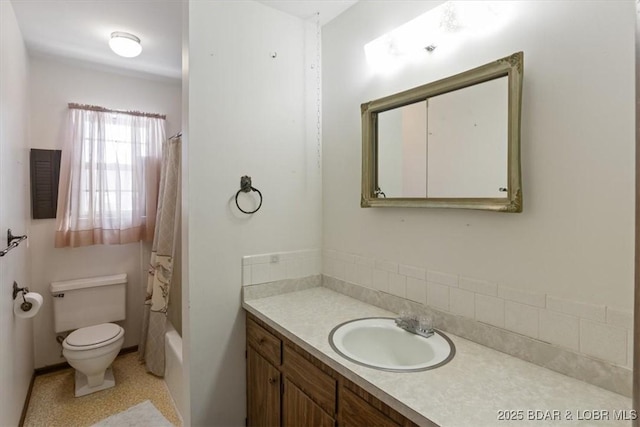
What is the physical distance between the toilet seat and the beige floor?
1.24 feet

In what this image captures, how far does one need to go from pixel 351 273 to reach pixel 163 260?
1.62 metres

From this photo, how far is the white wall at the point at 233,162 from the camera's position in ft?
5.30

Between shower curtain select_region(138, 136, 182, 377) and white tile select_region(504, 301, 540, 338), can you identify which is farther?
shower curtain select_region(138, 136, 182, 377)

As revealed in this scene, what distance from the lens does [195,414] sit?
1.63m

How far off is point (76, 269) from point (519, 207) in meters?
3.27

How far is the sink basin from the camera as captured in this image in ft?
4.15

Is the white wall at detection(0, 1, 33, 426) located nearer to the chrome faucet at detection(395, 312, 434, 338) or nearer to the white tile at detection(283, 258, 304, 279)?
the white tile at detection(283, 258, 304, 279)

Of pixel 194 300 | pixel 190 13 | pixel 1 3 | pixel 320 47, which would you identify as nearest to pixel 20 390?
pixel 194 300

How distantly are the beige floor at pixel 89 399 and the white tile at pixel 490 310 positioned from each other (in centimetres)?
201

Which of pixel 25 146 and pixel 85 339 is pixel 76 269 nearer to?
pixel 85 339

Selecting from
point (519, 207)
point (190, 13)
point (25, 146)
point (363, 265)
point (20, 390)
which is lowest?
point (20, 390)

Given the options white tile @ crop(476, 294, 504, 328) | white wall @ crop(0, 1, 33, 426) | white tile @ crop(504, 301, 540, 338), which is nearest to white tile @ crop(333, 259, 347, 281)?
white tile @ crop(476, 294, 504, 328)

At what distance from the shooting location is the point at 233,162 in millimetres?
1716

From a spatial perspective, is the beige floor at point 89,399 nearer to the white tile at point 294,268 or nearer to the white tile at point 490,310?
the white tile at point 294,268
